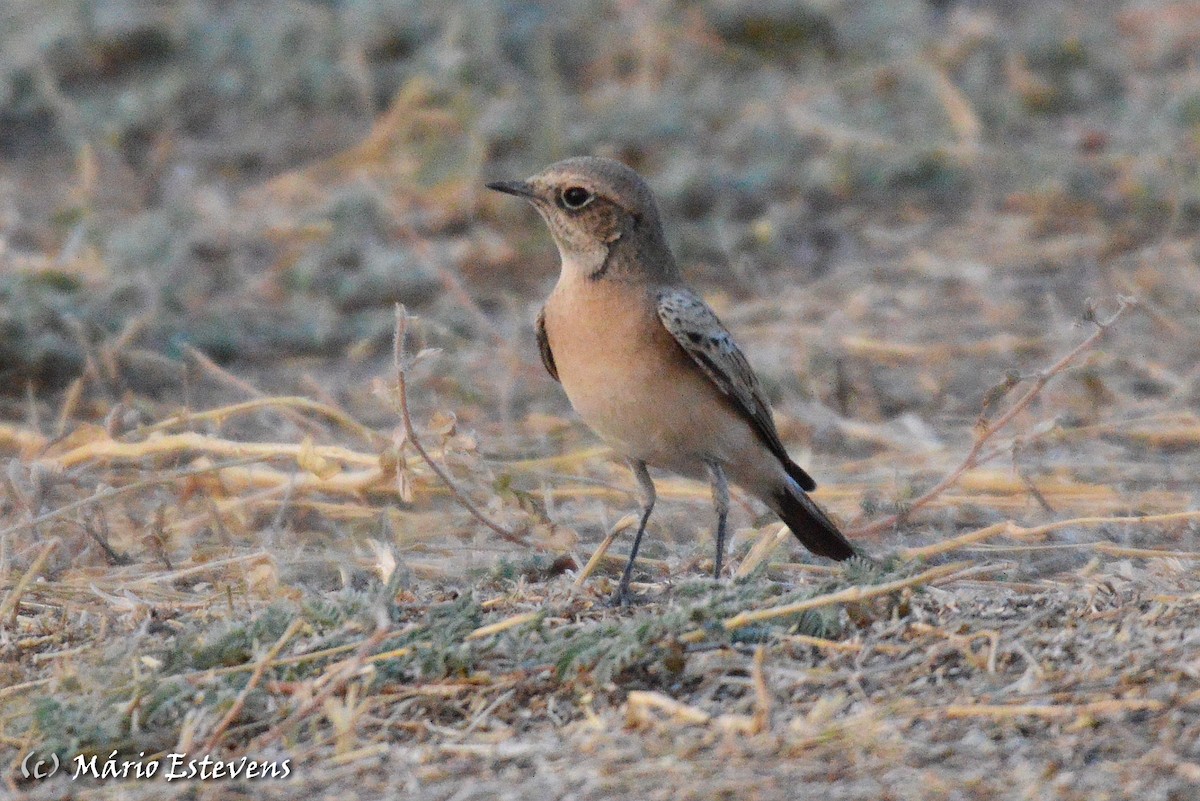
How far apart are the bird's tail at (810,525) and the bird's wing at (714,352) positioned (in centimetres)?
20

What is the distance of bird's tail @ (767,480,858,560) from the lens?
19.2 ft

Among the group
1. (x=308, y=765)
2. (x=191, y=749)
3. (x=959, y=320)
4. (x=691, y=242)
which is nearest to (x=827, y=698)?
(x=308, y=765)

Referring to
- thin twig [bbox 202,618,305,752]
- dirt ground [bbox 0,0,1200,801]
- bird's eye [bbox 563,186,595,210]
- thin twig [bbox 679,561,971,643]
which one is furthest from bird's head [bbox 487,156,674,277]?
thin twig [bbox 202,618,305,752]

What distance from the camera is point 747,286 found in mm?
9617

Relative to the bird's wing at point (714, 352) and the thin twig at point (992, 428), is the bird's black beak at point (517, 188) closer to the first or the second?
the bird's wing at point (714, 352)

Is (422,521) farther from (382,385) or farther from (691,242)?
(691,242)

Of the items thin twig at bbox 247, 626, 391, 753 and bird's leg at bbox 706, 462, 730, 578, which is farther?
bird's leg at bbox 706, 462, 730, 578

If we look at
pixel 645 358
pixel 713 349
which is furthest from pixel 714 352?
pixel 645 358

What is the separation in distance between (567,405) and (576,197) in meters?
2.44

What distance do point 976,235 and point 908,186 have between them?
80cm

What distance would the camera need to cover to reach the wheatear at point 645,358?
17.9 ft

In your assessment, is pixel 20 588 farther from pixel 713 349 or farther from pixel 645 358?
pixel 713 349

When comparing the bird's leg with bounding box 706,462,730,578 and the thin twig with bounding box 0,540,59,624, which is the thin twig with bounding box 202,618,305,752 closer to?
the thin twig with bounding box 0,540,59,624

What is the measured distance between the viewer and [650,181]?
10305mm
